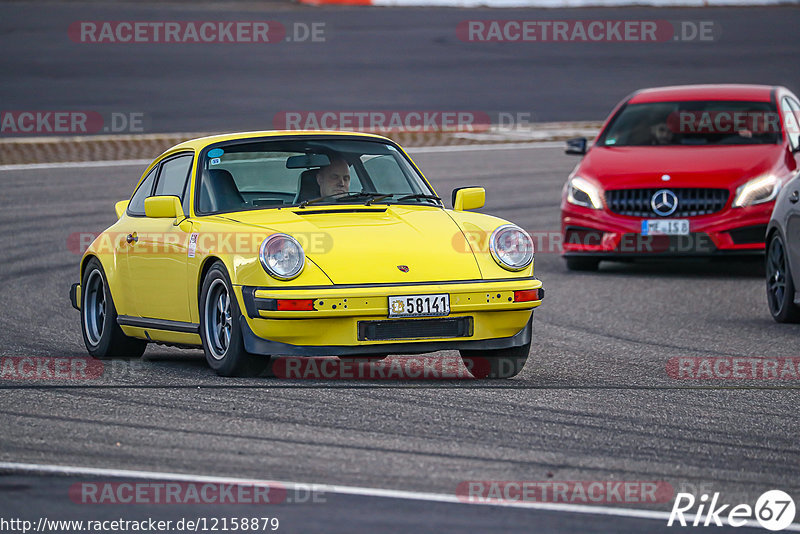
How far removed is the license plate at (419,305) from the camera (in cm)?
785

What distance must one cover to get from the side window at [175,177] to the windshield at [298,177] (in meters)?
0.21

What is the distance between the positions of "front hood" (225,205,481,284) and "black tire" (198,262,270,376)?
37 cm

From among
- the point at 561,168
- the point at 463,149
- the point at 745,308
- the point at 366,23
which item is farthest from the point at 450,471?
the point at 366,23

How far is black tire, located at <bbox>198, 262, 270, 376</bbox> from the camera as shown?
26.3 feet

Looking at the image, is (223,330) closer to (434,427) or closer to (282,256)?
(282,256)

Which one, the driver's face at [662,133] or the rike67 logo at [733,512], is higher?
the driver's face at [662,133]

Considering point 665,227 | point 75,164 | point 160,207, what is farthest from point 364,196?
point 75,164

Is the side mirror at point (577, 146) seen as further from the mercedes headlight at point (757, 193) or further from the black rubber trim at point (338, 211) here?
the black rubber trim at point (338, 211)

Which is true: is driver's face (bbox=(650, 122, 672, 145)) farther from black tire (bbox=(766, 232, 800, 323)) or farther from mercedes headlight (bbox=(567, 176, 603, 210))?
black tire (bbox=(766, 232, 800, 323))

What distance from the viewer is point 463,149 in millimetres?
24281

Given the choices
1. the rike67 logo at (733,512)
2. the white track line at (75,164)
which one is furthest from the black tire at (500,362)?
the white track line at (75,164)

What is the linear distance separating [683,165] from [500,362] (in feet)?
20.6

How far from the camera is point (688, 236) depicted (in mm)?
14039

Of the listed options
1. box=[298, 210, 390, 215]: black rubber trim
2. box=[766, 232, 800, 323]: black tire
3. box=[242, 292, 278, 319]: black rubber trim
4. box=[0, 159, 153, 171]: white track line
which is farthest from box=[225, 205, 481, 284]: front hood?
box=[0, 159, 153, 171]: white track line
